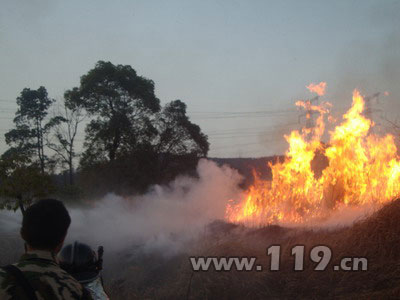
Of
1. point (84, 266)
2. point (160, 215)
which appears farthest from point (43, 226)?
point (160, 215)

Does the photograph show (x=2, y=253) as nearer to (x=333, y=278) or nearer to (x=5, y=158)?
(x=5, y=158)

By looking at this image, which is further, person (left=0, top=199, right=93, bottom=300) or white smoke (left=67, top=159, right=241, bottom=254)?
white smoke (left=67, top=159, right=241, bottom=254)

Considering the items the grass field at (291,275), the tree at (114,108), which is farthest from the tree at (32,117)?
the grass field at (291,275)

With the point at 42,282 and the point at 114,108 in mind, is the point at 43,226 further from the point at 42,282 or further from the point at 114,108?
the point at 114,108

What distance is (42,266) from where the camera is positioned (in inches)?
85.9

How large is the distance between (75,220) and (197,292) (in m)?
11.1

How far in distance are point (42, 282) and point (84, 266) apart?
103cm

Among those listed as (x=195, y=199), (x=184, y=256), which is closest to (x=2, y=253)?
(x=184, y=256)

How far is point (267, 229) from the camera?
13.0 m

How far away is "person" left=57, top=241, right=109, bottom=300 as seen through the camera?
303cm

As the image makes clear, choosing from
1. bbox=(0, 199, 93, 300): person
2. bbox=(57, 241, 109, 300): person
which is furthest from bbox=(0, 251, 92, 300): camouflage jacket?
bbox=(57, 241, 109, 300): person

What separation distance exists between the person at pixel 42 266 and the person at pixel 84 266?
77 centimetres

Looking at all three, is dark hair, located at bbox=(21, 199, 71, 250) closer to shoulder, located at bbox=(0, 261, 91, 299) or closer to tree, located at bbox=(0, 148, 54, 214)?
shoulder, located at bbox=(0, 261, 91, 299)

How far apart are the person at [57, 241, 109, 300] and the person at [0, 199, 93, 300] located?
772 mm
